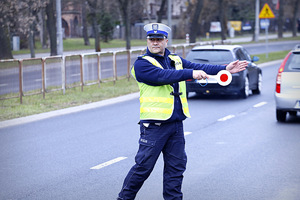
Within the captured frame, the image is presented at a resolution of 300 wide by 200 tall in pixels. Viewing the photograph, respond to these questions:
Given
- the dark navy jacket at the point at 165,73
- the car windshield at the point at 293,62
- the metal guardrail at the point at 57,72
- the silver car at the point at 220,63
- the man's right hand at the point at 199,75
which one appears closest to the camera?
the man's right hand at the point at 199,75

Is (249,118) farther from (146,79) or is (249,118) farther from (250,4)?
(250,4)

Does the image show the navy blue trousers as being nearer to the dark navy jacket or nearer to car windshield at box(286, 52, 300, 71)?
the dark navy jacket

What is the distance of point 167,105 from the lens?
211 inches

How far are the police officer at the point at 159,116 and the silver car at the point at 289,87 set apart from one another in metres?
6.62

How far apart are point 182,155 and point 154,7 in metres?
97.5

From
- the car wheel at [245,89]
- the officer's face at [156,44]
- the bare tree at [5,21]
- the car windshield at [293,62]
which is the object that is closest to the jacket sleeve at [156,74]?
the officer's face at [156,44]

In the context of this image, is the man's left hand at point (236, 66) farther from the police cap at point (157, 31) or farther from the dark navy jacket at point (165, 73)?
the police cap at point (157, 31)

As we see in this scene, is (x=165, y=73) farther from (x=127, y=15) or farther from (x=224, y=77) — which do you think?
(x=127, y=15)

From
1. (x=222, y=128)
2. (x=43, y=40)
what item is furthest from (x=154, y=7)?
(x=222, y=128)

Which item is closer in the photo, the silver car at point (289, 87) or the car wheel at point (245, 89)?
the silver car at point (289, 87)

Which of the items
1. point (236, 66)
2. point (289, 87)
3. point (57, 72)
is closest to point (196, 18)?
point (57, 72)

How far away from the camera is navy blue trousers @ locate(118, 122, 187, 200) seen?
5.38 m

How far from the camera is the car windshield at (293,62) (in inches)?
467

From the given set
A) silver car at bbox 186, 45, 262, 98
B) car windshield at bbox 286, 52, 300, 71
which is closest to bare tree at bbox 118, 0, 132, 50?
silver car at bbox 186, 45, 262, 98
